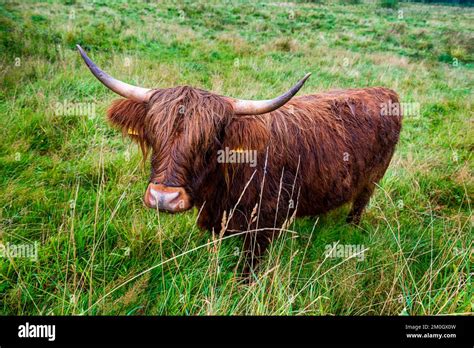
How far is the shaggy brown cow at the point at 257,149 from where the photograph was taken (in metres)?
1.95

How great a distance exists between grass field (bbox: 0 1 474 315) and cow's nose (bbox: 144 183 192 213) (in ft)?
0.99

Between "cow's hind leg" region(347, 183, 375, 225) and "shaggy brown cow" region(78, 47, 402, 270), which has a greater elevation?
"shaggy brown cow" region(78, 47, 402, 270)

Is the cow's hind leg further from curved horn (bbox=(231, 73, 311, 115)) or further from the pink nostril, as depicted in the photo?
the pink nostril

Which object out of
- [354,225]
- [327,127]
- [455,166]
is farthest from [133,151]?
[455,166]

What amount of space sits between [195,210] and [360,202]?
1814 mm

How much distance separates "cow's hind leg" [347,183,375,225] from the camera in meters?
3.47

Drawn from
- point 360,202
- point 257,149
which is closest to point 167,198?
point 257,149

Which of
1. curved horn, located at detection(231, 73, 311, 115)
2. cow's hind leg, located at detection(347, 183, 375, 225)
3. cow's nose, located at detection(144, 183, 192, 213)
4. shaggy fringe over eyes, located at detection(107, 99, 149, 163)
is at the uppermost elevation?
curved horn, located at detection(231, 73, 311, 115)

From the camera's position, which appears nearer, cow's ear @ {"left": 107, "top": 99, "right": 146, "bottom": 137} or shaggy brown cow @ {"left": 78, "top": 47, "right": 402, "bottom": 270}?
shaggy brown cow @ {"left": 78, "top": 47, "right": 402, "bottom": 270}

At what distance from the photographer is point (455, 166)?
10.9ft

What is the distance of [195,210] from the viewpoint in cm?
272

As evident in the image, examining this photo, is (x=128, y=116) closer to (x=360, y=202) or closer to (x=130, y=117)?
(x=130, y=117)

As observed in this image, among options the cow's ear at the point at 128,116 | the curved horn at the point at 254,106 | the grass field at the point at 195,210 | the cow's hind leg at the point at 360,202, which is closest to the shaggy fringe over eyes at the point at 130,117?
the cow's ear at the point at 128,116

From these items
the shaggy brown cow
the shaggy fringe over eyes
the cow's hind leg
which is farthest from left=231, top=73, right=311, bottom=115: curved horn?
the cow's hind leg
